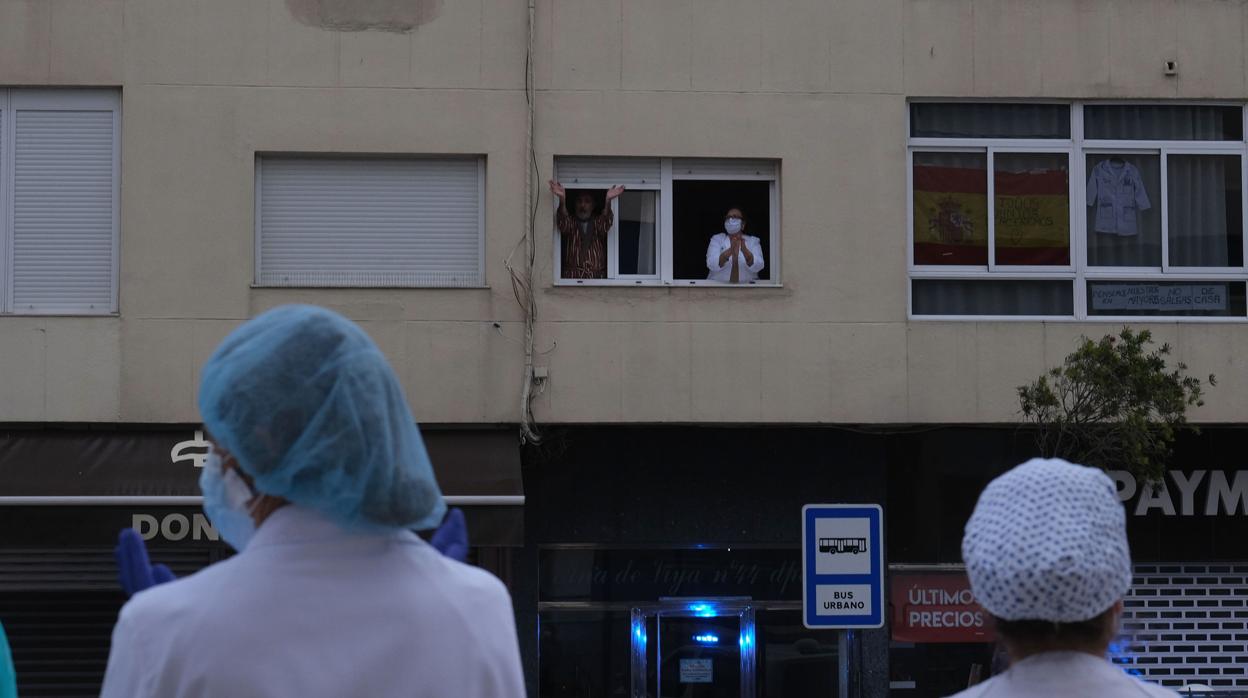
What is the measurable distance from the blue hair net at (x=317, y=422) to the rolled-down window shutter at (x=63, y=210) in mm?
12707

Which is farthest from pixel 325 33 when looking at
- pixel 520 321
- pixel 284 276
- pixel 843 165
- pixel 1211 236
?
pixel 1211 236

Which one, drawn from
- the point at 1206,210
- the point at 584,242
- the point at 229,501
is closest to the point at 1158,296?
the point at 1206,210

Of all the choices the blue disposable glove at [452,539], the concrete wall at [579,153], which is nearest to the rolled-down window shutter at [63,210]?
the concrete wall at [579,153]

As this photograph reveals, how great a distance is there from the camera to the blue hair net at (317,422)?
2318 mm

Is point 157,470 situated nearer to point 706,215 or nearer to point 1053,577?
point 706,215

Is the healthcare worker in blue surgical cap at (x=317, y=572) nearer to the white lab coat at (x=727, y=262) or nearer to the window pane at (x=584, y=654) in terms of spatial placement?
the white lab coat at (x=727, y=262)

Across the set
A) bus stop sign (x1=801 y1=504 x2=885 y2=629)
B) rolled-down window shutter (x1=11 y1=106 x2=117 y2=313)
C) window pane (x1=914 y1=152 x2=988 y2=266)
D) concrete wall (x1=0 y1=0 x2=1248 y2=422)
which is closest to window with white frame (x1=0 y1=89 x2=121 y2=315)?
rolled-down window shutter (x1=11 y1=106 x2=117 y2=313)

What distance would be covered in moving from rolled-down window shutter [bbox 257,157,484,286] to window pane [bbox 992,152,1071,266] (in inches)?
194

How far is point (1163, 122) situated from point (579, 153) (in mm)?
5624

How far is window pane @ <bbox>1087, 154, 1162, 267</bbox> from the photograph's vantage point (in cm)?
1500

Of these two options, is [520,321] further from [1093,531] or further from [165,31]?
[1093,531]

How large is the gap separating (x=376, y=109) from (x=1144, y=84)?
721cm

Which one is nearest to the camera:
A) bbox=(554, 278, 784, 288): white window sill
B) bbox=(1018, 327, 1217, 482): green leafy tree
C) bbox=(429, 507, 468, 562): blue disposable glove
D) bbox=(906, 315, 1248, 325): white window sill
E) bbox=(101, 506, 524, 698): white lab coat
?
bbox=(101, 506, 524, 698): white lab coat

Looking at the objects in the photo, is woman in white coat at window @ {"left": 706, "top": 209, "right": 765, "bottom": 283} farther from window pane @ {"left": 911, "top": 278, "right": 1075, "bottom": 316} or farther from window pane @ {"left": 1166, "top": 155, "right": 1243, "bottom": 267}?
window pane @ {"left": 1166, "top": 155, "right": 1243, "bottom": 267}
